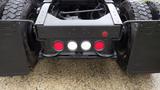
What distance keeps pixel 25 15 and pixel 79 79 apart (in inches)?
41.7

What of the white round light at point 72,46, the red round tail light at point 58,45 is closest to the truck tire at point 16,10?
the red round tail light at point 58,45

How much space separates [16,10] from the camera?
204 centimetres

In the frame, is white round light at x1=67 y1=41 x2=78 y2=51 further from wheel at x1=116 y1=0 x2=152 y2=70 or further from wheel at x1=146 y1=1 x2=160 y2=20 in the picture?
wheel at x1=146 y1=1 x2=160 y2=20

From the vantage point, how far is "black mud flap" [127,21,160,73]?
1636 millimetres

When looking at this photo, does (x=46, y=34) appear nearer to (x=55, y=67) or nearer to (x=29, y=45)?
(x=29, y=45)

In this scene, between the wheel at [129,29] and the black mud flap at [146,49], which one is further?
the wheel at [129,29]

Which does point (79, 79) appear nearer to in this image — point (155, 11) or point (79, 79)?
point (79, 79)

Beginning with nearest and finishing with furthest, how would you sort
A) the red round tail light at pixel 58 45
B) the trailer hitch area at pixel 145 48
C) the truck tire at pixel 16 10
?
the trailer hitch area at pixel 145 48 → the red round tail light at pixel 58 45 → the truck tire at pixel 16 10

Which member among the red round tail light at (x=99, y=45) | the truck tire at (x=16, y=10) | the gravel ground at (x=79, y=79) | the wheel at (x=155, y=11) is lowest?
the gravel ground at (x=79, y=79)

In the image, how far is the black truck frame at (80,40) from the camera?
1.68 m

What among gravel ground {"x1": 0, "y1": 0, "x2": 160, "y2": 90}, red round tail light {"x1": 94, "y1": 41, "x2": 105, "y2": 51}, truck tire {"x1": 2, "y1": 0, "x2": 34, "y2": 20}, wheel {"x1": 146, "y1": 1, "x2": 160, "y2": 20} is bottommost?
gravel ground {"x1": 0, "y1": 0, "x2": 160, "y2": 90}

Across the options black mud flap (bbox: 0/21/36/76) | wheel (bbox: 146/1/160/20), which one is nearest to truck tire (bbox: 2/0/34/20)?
black mud flap (bbox: 0/21/36/76)

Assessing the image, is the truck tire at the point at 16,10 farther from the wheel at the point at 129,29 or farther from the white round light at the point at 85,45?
the wheel at the point at 129,29

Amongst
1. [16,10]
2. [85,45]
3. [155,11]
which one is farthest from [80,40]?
[155,11]
